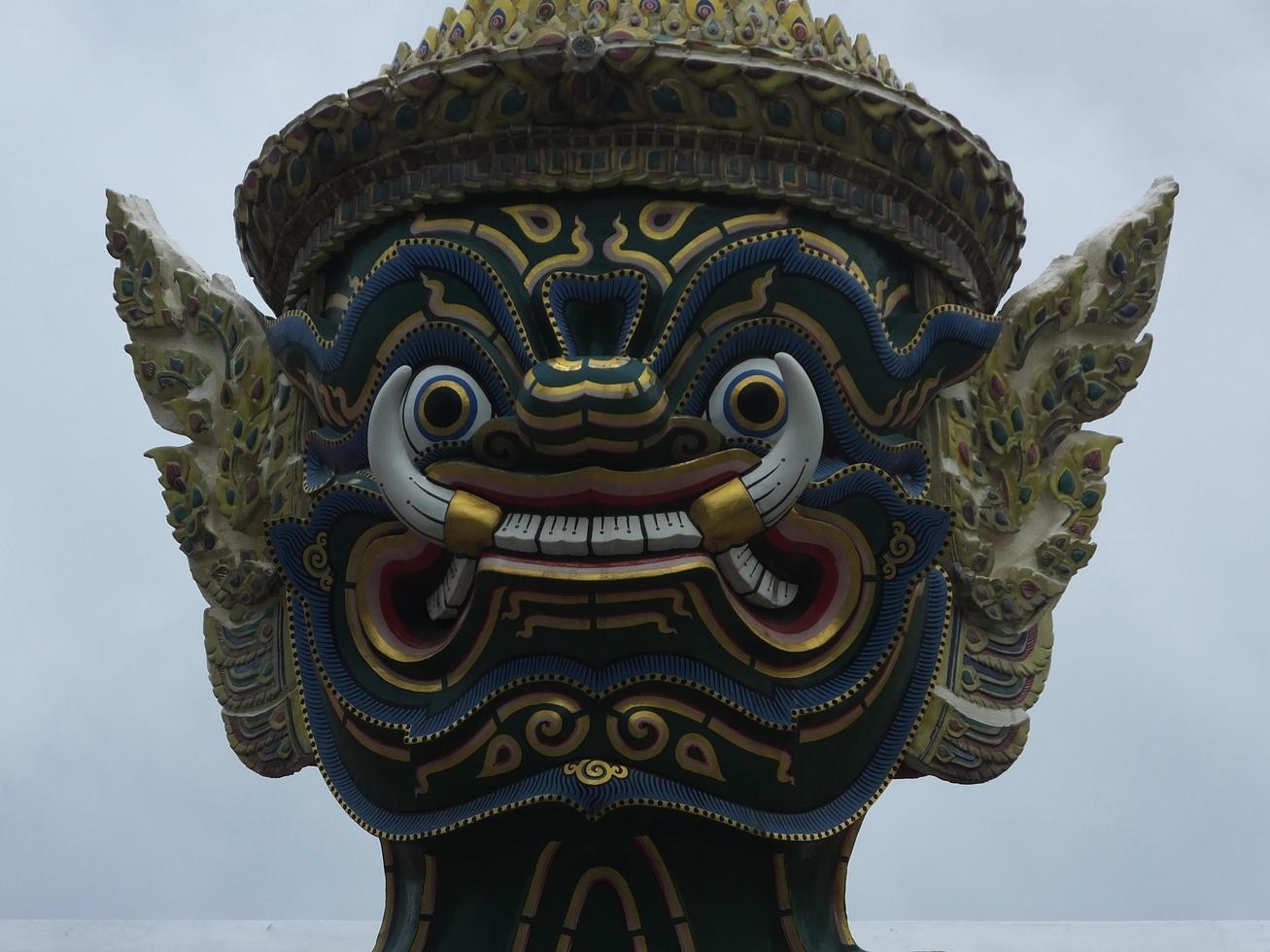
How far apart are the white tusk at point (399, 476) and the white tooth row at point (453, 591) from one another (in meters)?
0.12

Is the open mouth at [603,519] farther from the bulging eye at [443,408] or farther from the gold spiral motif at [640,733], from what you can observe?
the gold spiral motif at [640,733]

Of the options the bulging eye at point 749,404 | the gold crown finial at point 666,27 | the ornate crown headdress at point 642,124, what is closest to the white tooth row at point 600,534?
the bulging eye at point 749,404

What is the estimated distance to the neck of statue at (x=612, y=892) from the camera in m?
6.81

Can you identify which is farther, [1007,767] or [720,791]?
[1007,767]

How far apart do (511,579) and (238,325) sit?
175 centimetres

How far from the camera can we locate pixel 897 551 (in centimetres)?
691

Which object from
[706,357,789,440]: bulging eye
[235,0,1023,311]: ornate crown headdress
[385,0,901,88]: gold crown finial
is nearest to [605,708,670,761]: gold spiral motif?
[706,357,789,440]: bulging eye

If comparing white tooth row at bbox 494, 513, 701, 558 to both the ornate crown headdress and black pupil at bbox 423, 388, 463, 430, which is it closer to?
black pupil at bbox 423, 388, 463, 430

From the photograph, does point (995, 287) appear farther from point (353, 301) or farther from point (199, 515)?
point (199, 515)

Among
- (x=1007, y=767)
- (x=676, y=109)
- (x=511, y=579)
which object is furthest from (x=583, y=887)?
(x=676, y=109)

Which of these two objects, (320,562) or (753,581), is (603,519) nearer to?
(753,581)

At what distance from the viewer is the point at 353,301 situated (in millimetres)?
7055

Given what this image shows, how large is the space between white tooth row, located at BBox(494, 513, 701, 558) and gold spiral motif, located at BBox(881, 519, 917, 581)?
2.09ft

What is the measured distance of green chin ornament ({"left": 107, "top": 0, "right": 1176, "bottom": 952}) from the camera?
6605 millimetres
